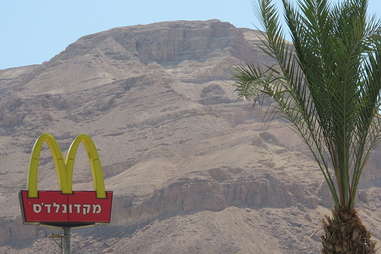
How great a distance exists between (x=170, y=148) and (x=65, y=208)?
119m

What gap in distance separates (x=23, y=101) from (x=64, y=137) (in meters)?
13.9

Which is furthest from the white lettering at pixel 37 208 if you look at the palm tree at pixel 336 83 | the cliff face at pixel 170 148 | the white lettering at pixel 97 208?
the cliff face at pixel 170 148

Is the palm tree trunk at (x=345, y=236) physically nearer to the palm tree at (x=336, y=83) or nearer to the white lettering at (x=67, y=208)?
the palm tree at (x=336, y=83)

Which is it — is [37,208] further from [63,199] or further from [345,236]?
[345,236]

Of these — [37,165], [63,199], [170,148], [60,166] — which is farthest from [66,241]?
[170,148]

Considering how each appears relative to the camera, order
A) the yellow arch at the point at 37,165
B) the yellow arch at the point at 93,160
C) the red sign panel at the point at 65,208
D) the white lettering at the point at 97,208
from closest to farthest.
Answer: the yellow arch at the point at 37,165 → the red sign panel at the point at 65,208 → the yellow arch at the point at 93,160 → the white lettering at the point at 97,208

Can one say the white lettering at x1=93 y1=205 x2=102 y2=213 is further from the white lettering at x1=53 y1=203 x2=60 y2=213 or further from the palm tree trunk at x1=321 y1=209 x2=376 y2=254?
the palm tree trunk at x1=321 y1=209 x2=376 y2=254

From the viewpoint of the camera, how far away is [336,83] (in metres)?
16.8

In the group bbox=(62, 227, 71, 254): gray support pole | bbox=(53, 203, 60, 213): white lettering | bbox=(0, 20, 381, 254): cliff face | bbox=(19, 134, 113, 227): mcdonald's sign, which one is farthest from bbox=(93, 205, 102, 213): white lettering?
bbox=(0, 20, 381, 254): cliff face

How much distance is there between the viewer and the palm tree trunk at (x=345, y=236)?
16875mm

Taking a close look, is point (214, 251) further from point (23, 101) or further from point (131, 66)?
point (131, 66)

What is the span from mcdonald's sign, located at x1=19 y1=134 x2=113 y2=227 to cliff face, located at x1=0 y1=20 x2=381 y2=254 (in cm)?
8397

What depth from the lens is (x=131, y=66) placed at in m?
184

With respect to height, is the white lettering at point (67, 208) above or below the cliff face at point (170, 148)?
above
